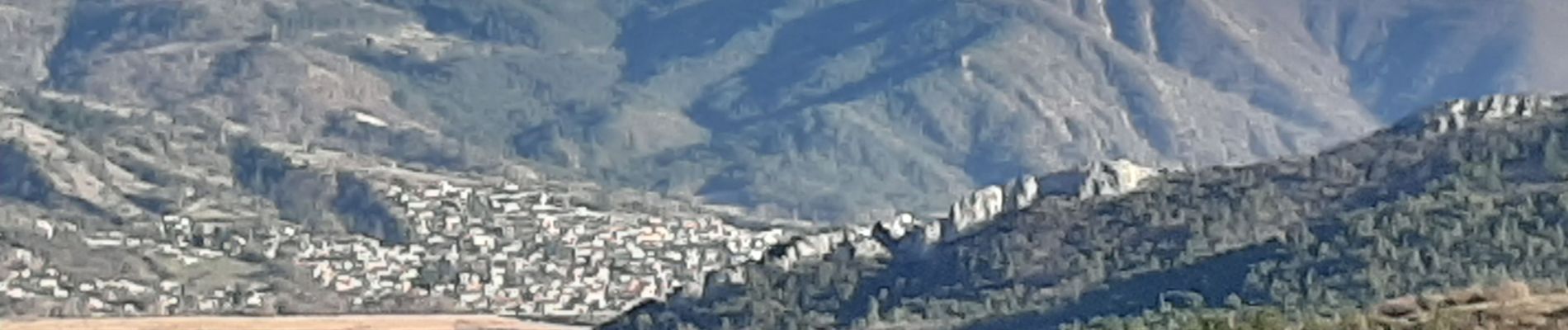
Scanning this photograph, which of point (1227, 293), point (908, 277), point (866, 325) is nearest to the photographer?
point (1227, 293)

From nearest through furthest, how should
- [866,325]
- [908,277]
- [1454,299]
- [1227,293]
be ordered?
1. [1454,299]
2. [1227,293]
3. [866,325]
4. [908,277]

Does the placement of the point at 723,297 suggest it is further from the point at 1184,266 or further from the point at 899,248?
the point at 1184,266

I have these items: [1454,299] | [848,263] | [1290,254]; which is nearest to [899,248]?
[848,263]

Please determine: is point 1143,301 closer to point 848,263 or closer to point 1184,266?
point 1184,266

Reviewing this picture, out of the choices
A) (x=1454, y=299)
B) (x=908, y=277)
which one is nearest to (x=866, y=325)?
(x=908, y=277)

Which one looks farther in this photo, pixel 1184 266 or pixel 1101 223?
pixel 1101 223

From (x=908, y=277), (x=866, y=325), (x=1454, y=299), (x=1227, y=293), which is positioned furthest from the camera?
(x=908, y=277)
